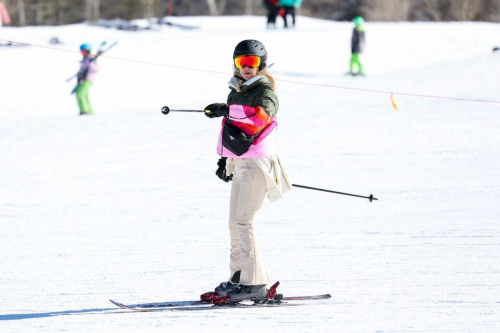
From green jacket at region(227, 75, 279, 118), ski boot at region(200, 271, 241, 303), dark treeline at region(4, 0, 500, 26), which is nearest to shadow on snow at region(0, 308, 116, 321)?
ski boot at region(200, 271, 241, 303)

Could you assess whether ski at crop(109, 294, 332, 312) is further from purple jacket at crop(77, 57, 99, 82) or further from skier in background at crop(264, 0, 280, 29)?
skier in background at crop(264, 0, 280, 29)

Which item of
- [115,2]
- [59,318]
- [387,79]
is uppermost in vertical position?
[115,2]

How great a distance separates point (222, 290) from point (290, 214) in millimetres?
2713

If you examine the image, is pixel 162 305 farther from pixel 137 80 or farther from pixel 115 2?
pixel 115 2

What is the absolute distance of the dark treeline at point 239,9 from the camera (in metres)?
39.1

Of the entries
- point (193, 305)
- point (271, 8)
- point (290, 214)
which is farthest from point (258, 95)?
point (271, 8)

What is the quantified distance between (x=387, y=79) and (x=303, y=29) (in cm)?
897

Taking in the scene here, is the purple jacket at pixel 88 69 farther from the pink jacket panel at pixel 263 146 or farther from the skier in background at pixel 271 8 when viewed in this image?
the skier in background at pixel 271 8

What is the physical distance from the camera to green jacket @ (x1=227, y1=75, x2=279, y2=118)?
4.37m

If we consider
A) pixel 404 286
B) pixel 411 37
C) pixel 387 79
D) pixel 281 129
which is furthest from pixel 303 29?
pixel 404 286

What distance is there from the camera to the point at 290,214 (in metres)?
7.38

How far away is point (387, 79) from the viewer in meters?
15.4

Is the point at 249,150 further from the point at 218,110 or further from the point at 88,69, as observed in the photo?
the point at 88,69

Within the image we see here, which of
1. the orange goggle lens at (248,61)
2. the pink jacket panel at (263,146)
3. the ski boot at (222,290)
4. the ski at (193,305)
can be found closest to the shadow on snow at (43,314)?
the ski at (193,305)
